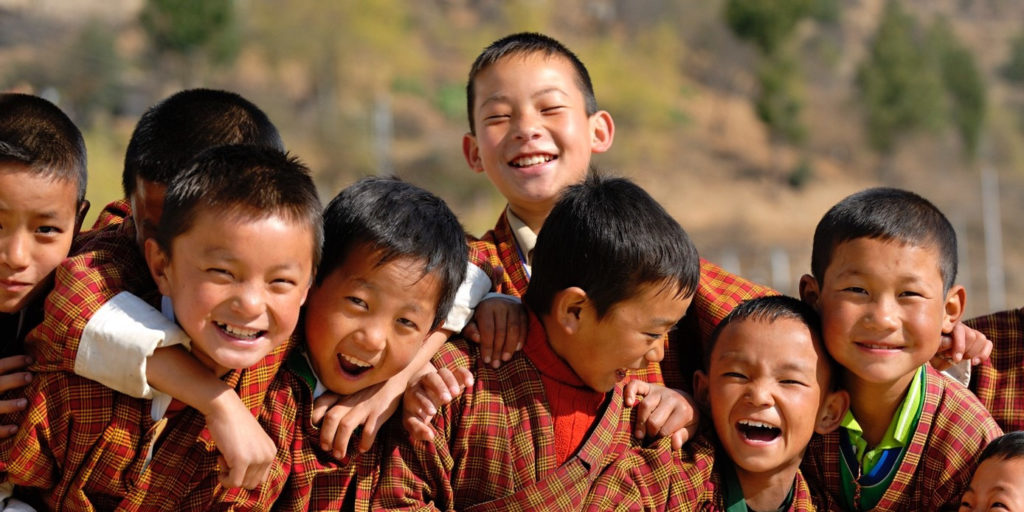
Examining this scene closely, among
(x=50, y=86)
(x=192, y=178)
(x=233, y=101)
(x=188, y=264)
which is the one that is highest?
(x=50, y=86)

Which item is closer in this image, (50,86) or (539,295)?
(539,295)

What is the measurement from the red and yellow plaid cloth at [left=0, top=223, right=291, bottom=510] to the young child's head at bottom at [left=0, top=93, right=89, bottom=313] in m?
0.14

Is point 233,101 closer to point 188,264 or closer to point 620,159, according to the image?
point 188,264

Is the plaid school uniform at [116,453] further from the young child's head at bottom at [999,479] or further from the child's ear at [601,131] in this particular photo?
the young child's head at bottom at [999,479]

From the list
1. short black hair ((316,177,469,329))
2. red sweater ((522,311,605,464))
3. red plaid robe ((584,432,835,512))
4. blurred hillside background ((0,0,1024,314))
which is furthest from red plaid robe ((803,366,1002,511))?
blurred hillside background ((0,0,1024,314))

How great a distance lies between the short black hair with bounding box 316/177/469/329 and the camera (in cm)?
279

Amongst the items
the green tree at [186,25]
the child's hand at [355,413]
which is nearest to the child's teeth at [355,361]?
the child's hand at [355,413]

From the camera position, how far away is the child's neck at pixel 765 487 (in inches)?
127

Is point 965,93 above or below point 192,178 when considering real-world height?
above

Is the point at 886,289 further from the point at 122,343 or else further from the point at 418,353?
the point at 122,343

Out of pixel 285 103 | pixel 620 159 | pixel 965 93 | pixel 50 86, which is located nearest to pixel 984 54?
pixel 965 93

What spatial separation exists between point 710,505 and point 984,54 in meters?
51.1

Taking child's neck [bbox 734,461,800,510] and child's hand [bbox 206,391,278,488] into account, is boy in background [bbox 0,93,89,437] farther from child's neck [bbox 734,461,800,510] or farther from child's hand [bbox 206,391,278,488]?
child's neck [bbox 734,461,800,510]

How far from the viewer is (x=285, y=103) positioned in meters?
34.8
